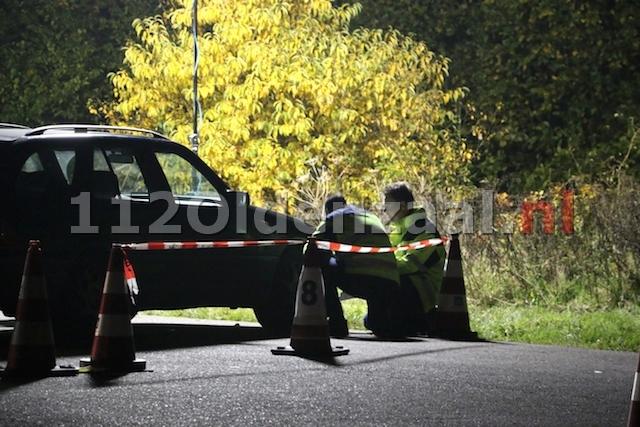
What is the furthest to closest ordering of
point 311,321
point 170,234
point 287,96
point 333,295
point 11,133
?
point 287,96 → point 333,295 → point 170,234 → point 11,133 → point 311,321

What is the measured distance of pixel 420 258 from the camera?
12844 millimetres

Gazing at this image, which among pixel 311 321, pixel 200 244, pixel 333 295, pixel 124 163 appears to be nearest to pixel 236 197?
pixel 200 244

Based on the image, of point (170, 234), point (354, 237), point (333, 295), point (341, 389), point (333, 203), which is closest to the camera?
point (341, 389)

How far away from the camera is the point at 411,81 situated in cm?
2706

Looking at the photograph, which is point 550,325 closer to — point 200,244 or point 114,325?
point 200,244

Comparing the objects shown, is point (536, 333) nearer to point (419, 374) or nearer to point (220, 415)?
point (419, 374)

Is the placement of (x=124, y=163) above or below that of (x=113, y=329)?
above

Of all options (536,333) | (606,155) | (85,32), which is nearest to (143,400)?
(536,333)

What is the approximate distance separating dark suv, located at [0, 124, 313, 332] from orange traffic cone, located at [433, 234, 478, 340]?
1.33 m

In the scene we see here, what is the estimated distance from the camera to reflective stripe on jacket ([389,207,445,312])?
1277 cm

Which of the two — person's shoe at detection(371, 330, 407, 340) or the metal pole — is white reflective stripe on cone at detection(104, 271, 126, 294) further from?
the metal pole

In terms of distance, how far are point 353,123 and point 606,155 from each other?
8317 mm

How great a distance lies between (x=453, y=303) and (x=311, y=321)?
2.14 m

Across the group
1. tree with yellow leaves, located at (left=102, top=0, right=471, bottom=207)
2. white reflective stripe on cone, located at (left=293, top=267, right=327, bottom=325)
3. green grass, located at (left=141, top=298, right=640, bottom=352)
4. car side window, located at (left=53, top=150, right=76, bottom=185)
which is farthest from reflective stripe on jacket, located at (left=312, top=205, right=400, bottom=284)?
tree with yellow leaves, located at (left=102, top=0, right=471, bottom=207)
